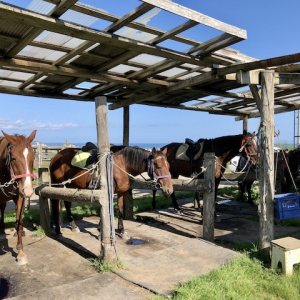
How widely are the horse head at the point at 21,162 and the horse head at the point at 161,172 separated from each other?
214 cm

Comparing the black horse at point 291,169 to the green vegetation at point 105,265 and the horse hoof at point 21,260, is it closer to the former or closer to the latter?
the green vegetation at point 105,265

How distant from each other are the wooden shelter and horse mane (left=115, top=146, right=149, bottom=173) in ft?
4.49

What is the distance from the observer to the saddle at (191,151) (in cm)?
748

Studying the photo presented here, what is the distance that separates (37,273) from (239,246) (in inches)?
127

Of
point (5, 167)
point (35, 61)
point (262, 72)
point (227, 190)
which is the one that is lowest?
point (227, 190)

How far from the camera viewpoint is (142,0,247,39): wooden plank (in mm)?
3387

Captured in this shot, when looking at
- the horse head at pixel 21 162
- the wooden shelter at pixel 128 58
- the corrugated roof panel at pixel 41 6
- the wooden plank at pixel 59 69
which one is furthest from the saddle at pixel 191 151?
the corrugated roof panel at pixel 41 6

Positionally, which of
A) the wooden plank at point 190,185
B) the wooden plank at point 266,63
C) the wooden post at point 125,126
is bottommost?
the wooden plank at point 190,185

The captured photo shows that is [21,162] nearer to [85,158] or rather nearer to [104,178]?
[104,178]

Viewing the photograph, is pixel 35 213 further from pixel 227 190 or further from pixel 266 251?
pixel 227 190

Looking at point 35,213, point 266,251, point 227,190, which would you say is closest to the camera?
point 266,251

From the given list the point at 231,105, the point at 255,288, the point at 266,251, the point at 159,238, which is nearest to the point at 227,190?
the point at 231,105

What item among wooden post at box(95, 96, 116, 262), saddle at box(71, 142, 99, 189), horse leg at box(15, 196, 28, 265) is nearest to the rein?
saddle at box(71, 142, 99, 189)

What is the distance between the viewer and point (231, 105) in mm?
8719
